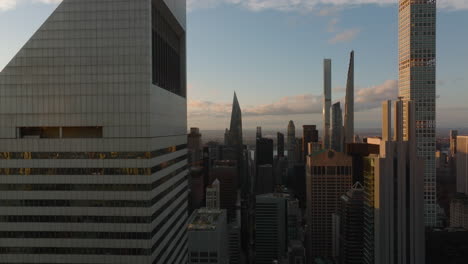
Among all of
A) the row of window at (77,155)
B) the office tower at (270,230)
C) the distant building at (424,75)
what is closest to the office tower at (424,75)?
the distant building at (424,75)

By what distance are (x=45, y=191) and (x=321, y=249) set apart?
150 m

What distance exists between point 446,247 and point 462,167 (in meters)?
93.2

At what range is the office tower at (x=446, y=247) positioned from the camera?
3948 inches

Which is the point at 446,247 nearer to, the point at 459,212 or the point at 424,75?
the point at 459,212

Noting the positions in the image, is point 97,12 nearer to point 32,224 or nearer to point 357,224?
point 32,224

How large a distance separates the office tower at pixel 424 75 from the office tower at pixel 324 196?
55.7 m

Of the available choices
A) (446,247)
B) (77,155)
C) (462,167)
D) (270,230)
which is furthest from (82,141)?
(462,167)

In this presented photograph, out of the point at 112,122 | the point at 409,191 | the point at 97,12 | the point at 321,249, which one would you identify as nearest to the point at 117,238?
the point at 112,122

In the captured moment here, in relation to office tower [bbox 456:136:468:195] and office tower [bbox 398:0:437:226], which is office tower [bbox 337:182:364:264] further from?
office tower [bbox 456:136:468:195]

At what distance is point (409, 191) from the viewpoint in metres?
84.2

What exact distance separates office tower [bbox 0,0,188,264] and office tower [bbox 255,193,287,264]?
410 feet

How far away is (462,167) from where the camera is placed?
7156 inches

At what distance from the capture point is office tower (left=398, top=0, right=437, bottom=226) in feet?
424

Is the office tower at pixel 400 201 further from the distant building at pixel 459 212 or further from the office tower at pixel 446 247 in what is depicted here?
the distant building at pixel 459 212
